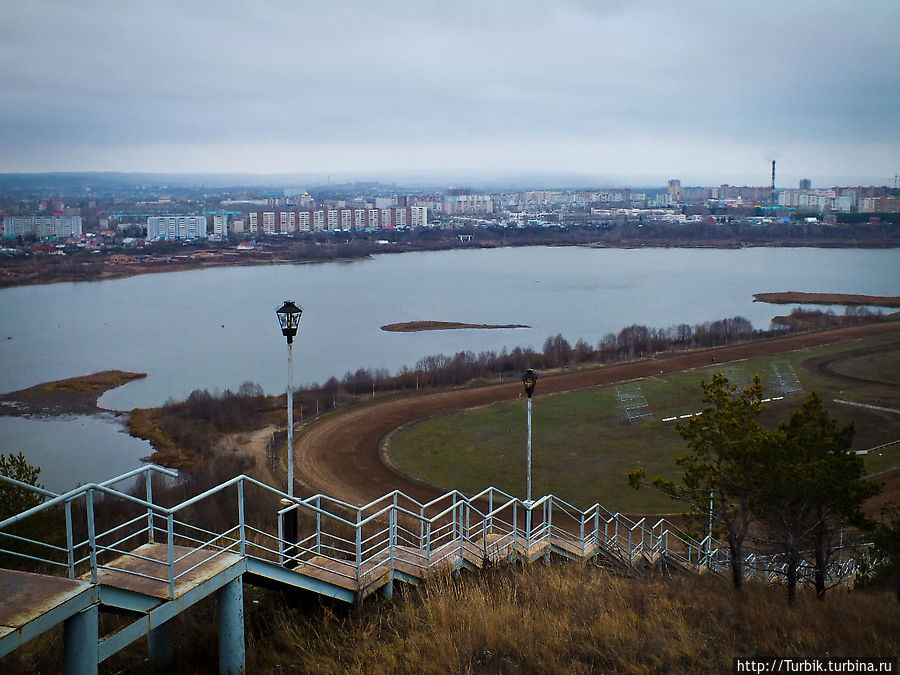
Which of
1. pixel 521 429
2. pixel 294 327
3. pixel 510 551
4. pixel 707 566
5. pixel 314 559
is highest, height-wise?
pixel 294 327

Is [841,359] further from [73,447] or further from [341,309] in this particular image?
[341,309]

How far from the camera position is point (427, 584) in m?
3.24

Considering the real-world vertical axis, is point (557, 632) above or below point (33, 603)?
below

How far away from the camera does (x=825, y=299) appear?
27.4m

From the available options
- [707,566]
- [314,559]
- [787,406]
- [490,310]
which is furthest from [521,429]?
[490,310]

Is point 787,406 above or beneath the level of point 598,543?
beneath

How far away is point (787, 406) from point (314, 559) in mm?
10961

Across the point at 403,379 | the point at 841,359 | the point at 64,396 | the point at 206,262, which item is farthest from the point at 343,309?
the point at 841,359

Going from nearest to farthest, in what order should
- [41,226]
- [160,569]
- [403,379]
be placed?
[160,569] < [403,379] < [41,226]

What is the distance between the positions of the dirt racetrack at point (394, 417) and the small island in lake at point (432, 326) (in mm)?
6193

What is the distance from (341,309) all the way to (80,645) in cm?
2284

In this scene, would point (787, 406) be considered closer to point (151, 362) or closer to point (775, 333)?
point (775, 333)

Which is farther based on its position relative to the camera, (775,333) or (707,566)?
(775,333)

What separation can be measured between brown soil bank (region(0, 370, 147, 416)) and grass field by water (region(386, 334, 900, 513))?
5.75m
